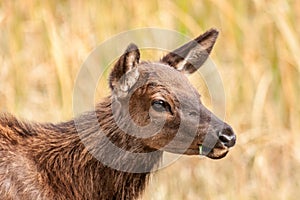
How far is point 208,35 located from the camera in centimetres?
628

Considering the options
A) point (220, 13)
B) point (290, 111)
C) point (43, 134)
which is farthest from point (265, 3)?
point (43, 134)

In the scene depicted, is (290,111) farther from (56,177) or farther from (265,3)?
(56,177)

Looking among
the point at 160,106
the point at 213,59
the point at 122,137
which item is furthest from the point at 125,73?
the point at 213,59

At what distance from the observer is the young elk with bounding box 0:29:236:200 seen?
19.1ft

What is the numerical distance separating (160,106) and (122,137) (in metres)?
0.38

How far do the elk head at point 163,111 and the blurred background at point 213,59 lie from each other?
235 cm

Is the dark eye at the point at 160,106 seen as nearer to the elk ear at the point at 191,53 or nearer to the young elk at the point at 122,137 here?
the young elk at the point at 122,137

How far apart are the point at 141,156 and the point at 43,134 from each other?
2.24 feet

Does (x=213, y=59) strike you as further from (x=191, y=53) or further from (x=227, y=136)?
(x=227, y=136)

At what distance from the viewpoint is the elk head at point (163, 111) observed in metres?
5.75

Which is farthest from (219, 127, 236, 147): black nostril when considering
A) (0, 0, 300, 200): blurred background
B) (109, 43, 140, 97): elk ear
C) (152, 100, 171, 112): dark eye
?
(0, 0, 300, 200): blurred background

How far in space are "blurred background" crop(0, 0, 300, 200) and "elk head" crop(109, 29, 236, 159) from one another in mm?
2353

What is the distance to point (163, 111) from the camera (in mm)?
5836

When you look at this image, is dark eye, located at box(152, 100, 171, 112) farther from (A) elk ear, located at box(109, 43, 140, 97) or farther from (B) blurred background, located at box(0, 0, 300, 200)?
(B) blurred background, located at box(0, 0, 300, 200)
